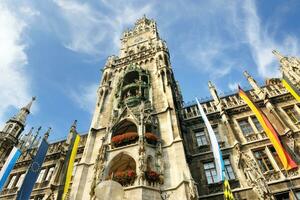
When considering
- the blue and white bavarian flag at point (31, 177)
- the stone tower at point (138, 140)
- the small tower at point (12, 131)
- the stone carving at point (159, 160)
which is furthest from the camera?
the small tower at point (12, 131)

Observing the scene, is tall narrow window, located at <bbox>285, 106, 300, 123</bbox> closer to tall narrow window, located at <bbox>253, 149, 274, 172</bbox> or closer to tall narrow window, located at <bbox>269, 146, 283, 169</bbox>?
tall narrow window, located at <bbox>269, 146, 283, 169</bbox>

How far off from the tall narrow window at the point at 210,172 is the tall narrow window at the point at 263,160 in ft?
12.8

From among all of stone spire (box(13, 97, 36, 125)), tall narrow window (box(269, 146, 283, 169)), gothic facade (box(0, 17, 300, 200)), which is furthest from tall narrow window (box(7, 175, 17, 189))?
tall narrow window (box(269, 146, 283, 169))

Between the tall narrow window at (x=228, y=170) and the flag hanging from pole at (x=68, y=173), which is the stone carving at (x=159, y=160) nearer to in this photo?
the tall narrow window at (x=228, y=170)

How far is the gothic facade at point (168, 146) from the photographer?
1680 cm

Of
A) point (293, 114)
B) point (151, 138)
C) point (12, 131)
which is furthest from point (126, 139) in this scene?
point (12, 131)

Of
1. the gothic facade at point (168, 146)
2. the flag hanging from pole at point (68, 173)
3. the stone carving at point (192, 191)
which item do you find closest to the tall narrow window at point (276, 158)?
the gothic facade at point (168, 146)

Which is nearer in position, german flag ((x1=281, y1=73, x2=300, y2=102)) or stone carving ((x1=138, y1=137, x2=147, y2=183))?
stone carving ((x1=138, y1=137, x2=147, y2=183))

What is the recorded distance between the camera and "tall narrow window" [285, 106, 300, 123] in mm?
21094

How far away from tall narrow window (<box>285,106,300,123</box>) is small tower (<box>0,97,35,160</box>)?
119 feet

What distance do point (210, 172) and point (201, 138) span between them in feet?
14.0

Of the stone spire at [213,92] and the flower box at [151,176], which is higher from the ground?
the stone spire at [213,92]

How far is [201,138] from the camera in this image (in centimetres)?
2308

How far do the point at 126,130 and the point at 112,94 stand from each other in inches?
307
